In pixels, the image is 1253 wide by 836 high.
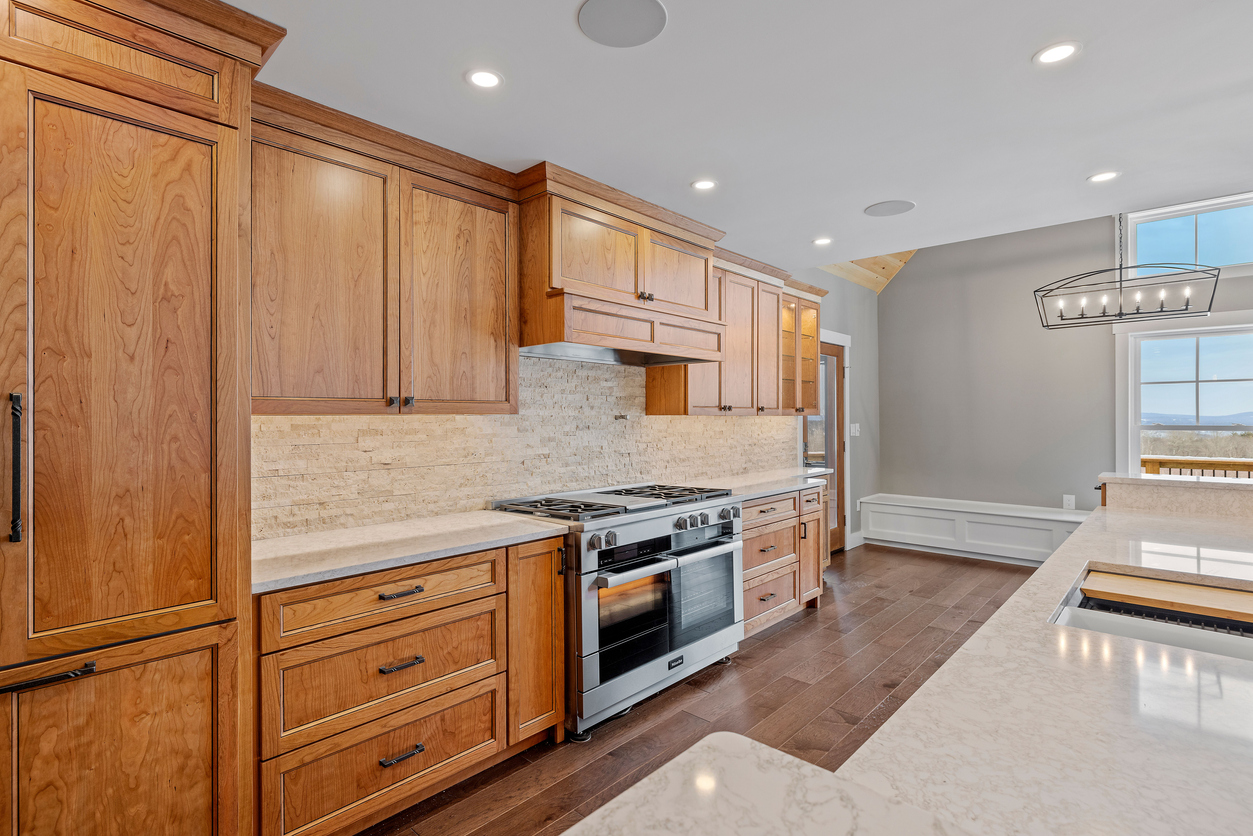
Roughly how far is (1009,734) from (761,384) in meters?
3.58

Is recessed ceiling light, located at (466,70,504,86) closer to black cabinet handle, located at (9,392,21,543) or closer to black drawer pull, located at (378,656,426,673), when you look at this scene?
black cabinet handle, located at (9,392,21,543)

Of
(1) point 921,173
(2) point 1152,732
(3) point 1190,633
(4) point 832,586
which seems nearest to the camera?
(2) point 1152,732

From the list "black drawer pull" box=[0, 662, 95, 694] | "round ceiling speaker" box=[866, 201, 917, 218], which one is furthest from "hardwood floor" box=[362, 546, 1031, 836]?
"round ceiling speaker" box=[866, 201, 917, 218]

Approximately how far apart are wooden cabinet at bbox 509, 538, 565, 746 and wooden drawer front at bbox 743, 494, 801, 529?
4.71 ft

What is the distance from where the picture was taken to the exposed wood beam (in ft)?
19.7

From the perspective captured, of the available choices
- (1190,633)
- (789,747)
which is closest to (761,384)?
(789,747)

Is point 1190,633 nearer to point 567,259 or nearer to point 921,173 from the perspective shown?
point 921,173

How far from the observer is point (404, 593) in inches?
80.3

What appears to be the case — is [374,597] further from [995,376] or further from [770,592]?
[995,376]

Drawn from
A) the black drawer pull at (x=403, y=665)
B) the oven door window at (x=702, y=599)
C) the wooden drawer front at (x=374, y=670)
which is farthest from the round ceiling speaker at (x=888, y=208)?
the black drawer pull at (x=403, y=665)

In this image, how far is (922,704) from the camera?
94 cm

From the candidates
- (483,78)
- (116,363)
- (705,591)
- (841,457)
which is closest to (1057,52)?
(483,78)

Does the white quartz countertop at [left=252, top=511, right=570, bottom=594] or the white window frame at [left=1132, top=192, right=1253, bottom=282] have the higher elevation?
the white window frame at [left=1132, top=192, right=1253, bottom=282]

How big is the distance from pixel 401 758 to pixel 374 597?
1.83 ft
